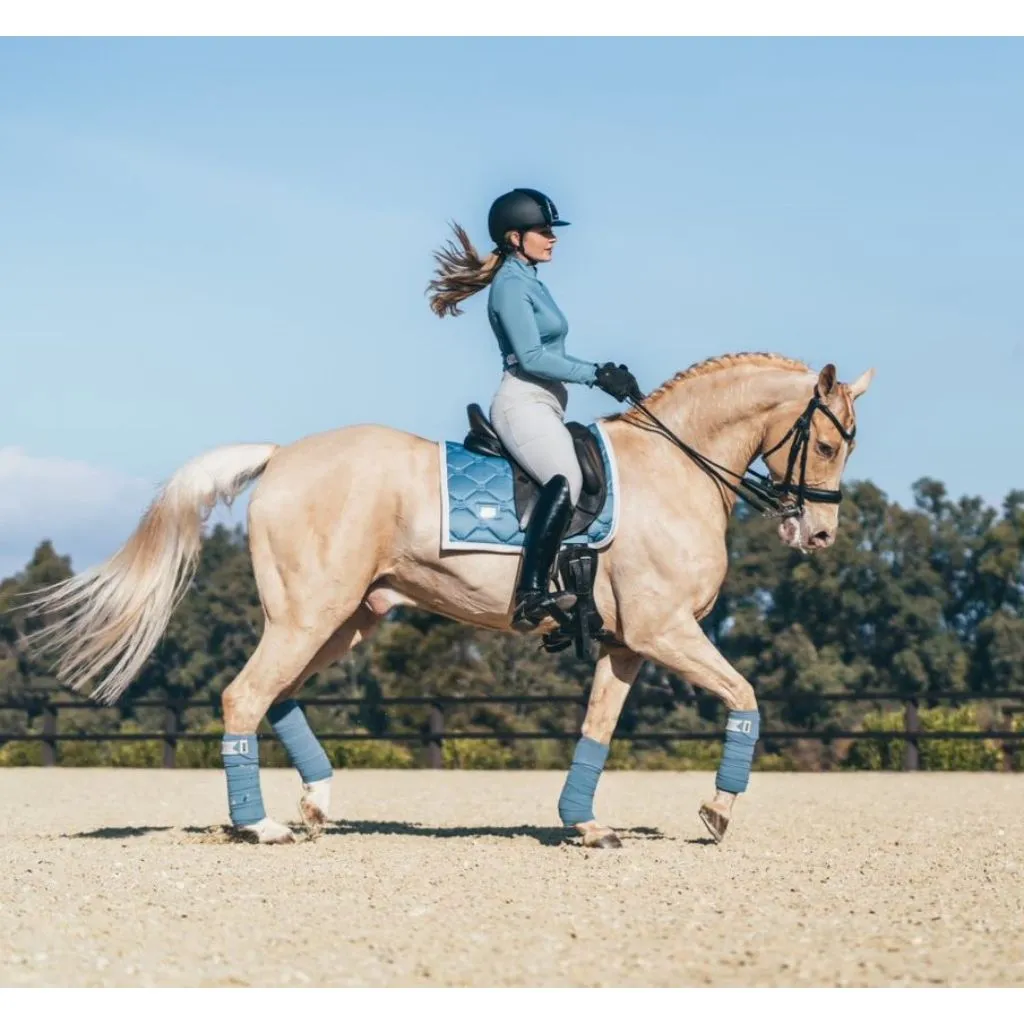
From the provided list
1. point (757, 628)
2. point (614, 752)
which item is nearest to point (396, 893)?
point (614, 752)

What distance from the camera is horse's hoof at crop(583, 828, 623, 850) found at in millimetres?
8742

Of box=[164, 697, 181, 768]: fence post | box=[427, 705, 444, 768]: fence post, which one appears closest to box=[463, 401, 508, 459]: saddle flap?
box=[427, 705, 444, 768]: fence post

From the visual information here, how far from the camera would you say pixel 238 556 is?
186 feet

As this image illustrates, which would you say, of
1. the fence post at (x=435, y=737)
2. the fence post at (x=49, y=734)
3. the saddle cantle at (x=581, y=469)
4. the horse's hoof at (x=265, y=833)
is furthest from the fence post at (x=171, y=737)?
the saddle cantle at (x=581, y=469)

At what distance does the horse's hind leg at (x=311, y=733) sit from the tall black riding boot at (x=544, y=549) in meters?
1.19

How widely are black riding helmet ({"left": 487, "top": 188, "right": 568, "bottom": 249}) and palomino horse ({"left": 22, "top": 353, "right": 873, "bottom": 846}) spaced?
124 cm

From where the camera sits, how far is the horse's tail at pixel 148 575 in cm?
920

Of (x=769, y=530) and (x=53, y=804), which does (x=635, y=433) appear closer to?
(x=53, y=804)

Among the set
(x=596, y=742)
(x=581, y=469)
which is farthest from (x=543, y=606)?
(x=596, y=742)

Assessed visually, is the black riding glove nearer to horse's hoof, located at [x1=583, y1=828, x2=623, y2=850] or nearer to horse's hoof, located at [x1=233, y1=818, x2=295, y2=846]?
horse's hoof, located at [x1=583, y1=828, x2=623, y2=850]

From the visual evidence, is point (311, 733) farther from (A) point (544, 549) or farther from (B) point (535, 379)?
(B) point (535, 379)

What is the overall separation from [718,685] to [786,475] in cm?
130

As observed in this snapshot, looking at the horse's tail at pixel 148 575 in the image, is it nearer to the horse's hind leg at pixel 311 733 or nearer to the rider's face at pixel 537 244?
the horse's hind leg at pixel 311 733

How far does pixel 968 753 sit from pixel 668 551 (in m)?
15.0
